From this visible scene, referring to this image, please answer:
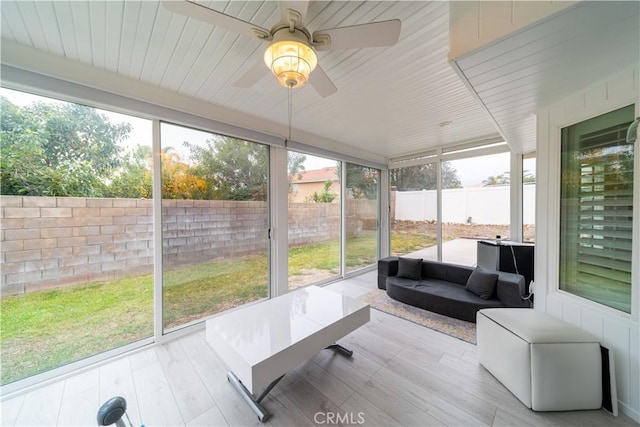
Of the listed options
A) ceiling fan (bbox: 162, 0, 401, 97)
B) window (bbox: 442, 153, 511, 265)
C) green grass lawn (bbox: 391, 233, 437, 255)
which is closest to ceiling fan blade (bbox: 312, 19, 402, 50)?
ceiling fan (bbox: 162, 0, 401, 97)

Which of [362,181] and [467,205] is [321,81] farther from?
[467,205]

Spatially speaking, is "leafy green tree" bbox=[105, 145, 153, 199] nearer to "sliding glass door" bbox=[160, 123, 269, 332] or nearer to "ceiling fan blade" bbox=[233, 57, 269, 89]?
"sliding glass door" bbox=[160, 123, 269, 332]

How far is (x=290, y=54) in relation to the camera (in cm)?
119

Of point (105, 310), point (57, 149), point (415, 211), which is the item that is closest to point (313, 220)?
point (415, 211)

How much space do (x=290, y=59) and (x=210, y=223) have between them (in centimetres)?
205

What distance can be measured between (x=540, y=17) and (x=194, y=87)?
100 inches

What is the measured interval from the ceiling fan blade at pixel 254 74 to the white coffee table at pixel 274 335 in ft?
5.87

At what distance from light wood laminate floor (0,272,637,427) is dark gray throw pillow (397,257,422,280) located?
4.13ft

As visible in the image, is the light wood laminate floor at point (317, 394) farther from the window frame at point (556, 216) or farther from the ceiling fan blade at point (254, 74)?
the ceiling fan blade at point (254, 74)

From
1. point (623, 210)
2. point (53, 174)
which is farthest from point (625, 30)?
point (53, 174)

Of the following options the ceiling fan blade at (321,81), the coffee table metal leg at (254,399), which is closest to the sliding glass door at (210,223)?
the coffee table metal leg at (254,399)

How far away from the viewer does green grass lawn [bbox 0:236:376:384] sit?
169 centimetres

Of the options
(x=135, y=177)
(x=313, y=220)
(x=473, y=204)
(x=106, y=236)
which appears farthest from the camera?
(x=473, y=204)

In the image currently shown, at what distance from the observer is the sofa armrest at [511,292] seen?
95.9 inches
